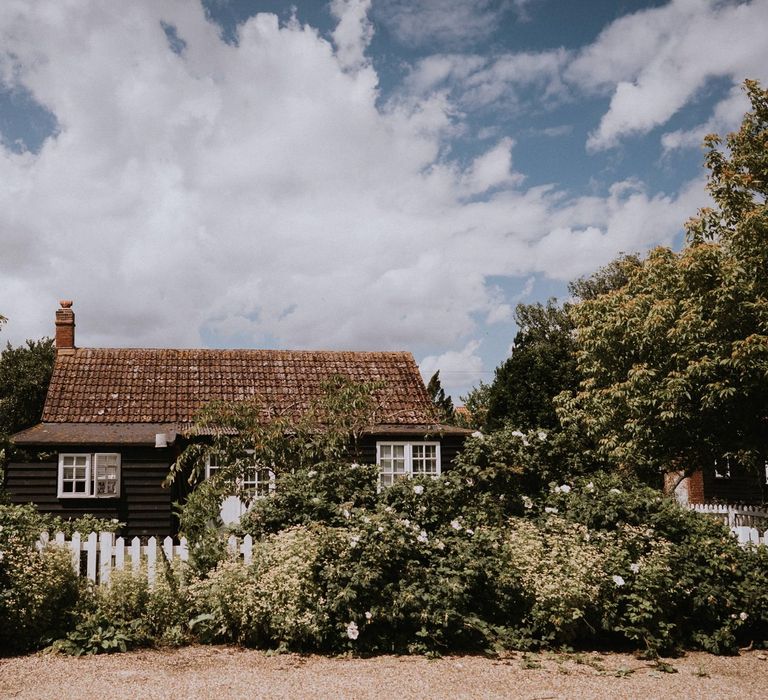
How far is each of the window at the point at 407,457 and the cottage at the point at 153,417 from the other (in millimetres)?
27

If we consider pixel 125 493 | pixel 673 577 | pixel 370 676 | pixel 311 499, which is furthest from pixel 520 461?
pixel 125 493

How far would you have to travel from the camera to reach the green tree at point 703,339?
1217cm

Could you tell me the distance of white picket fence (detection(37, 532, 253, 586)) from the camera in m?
7.61

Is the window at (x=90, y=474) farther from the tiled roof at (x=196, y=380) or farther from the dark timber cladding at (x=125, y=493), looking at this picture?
the tiled roof at (x=196, y=380)

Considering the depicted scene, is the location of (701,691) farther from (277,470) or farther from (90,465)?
(90,465)

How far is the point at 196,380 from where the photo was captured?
20.3m

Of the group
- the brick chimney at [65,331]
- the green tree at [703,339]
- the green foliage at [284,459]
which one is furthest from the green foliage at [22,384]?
the green tree at [703,339]

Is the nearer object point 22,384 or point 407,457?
point 407,457

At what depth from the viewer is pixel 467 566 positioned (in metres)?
7.21

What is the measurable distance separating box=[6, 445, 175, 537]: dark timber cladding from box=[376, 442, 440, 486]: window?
554cm

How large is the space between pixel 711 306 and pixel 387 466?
9209mm

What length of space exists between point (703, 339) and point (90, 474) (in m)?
13.9

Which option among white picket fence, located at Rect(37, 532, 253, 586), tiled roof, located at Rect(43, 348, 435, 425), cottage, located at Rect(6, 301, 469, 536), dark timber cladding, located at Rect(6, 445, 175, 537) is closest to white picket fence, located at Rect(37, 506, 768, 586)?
white picket fence, located at Rect(37, 532, 253, 586)

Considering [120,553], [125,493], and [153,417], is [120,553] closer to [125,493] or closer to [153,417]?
[125,493]
